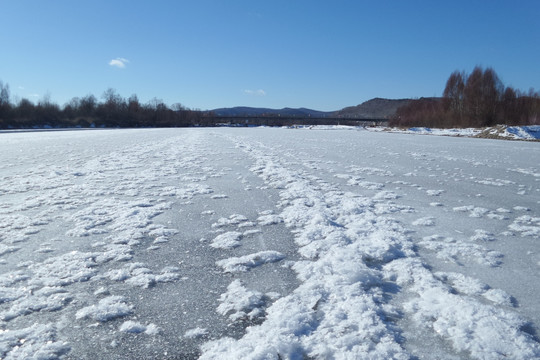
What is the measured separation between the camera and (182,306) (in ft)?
5.84

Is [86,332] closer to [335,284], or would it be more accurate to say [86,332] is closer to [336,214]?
[335,284]

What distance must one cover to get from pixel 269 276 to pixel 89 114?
259 feet

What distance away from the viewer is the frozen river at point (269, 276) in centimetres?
147

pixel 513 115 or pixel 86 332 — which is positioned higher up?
pixel 513 115

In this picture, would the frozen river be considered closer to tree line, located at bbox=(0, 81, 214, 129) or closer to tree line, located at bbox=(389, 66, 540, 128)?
tree line, located at bbox=(389, 66, 540, 128)

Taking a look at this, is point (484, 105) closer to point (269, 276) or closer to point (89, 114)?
point (269, 276)

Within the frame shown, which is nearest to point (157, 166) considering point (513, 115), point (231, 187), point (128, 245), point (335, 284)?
point (231, 187)

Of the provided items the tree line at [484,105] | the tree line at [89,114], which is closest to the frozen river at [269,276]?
the tree line at [484,105]

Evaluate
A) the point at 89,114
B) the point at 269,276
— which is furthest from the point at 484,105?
the point at 89,114

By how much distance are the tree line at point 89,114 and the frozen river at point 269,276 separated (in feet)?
198

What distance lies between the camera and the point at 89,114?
69.7 meters

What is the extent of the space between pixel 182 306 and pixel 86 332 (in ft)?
1.49

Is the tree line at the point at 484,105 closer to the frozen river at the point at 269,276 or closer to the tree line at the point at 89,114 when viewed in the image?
the frozen river at the point at 269,276

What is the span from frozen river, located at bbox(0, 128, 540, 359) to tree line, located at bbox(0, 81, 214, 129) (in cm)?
6049
